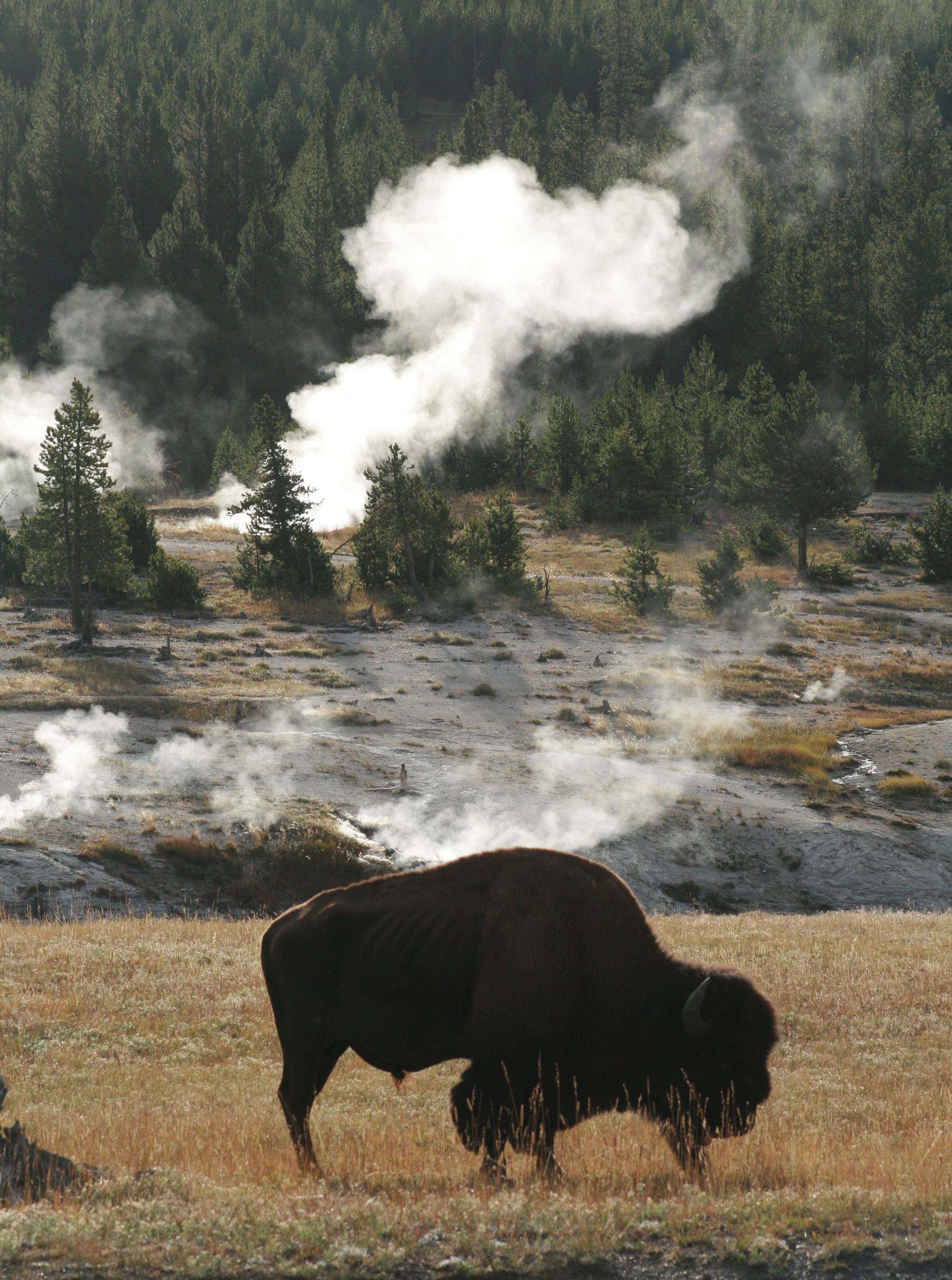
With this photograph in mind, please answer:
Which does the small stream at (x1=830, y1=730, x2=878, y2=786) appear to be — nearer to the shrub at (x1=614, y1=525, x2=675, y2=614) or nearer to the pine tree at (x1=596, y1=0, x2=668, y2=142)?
the shrub at (x1=614, y1=525, x2=675, y2=614)

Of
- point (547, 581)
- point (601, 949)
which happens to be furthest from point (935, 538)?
point (601, 949)

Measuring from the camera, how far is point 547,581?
52.2m

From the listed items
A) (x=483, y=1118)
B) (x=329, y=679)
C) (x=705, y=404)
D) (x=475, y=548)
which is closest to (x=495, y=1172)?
(x=483, y=1118)

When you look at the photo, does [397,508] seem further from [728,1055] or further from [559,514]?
[728,1055]

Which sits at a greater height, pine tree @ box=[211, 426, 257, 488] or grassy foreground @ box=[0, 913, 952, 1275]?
pine tree @ box=[211, 426, 257, 488]

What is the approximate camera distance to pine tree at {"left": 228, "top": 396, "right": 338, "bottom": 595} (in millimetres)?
52406

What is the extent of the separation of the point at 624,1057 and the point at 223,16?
158447mm

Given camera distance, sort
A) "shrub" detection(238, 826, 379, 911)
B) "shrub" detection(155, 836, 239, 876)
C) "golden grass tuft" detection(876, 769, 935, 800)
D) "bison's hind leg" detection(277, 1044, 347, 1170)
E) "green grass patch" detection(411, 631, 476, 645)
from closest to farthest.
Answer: "bison's hind leg" detection(277, 1044, 347, 1170) → "shrub" detection(238, 826, 379, 911) → "shrub" detection(155, 836, 239, 876) → "golden grass tuft" detection(876, 769, 935, 800) → "green grass patch" detection(411, 631, 476, 645)

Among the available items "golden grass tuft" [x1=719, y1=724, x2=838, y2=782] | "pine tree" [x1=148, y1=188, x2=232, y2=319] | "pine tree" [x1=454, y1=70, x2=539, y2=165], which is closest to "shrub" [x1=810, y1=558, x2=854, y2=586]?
"golden grass tuft" [x1=719, y1=724, x2=838, y2=782]

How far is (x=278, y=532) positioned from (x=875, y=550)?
A: 1267 inches

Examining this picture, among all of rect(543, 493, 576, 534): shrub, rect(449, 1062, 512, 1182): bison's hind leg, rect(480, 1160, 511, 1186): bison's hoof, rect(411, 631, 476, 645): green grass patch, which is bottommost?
rect(411, 631, 476, 645): green grass patch

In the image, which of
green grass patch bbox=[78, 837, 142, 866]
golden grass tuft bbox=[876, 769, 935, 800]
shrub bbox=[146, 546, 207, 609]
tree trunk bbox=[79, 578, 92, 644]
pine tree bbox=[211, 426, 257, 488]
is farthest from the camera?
pine tree bbox=[211, 426, 257, 488]

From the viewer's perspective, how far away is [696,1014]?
225 inches

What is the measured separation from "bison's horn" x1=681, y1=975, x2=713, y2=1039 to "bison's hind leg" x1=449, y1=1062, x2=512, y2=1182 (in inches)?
40.3
